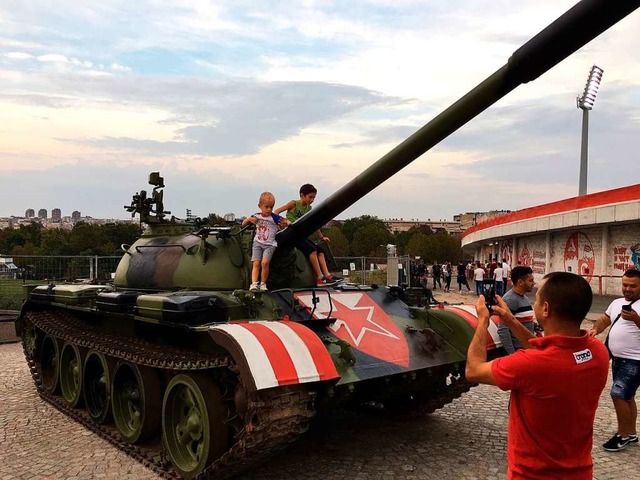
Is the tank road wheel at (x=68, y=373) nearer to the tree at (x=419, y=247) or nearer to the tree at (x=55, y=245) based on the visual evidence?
the tree at (x=55, y=245)

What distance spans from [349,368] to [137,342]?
2.68m

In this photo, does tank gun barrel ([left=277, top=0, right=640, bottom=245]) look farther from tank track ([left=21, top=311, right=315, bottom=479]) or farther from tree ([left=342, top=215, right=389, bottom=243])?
tree ([left=342, top=215, right=389, bottom=243])

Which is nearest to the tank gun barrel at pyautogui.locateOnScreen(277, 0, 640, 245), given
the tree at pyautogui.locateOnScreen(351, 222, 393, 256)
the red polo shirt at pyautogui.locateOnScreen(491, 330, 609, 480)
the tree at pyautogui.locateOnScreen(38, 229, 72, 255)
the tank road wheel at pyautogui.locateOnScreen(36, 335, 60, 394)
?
the red polo shirt at pyautogui.locateOnScreen(491, 330, 609, 480)

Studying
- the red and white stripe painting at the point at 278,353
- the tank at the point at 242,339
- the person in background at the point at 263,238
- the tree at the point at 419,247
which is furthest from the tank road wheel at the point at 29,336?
the tree at the point at 419,247

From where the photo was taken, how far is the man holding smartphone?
6.43 m

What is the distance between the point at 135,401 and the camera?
689 centimetres

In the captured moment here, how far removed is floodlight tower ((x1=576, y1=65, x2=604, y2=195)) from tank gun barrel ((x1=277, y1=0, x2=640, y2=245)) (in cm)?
3370

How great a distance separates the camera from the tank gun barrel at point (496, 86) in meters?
3.87

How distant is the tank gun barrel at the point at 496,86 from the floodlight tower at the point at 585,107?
33698mm

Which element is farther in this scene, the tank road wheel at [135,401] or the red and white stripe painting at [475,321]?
the red and white stripe painting at [475,321]

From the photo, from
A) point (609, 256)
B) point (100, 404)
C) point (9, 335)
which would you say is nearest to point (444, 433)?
point (100, 404)

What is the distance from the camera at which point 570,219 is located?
89.0 feet

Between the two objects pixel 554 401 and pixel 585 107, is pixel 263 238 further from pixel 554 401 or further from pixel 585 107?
pixel 585 107

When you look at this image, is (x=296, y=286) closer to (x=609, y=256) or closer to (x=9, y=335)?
(x=9, y=335)
